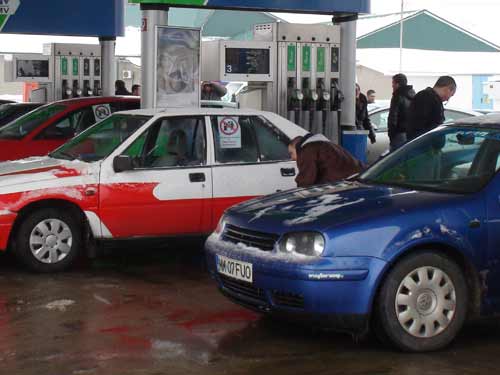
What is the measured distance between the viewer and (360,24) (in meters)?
48.4

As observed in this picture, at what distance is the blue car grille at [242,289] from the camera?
636 cm

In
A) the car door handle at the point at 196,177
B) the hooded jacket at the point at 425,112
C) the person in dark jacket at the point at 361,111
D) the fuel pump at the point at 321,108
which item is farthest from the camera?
the person in dark jacket at the point at 361,111

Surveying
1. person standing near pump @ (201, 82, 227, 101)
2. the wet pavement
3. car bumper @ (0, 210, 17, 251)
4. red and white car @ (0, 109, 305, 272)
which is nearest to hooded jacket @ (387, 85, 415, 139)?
red and white car @ (0, 109, 305, 272)

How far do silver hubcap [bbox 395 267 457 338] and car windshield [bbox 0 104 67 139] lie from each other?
7.69m

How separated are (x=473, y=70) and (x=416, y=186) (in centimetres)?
3566

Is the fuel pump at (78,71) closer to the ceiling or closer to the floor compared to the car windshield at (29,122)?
closer to the ceiling

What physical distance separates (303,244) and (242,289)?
594 mm

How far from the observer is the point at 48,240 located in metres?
9.08

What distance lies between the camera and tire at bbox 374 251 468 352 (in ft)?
20.1

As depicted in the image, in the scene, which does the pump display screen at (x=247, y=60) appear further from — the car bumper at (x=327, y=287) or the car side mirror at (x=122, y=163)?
the car bumper at (x=327, y=287)

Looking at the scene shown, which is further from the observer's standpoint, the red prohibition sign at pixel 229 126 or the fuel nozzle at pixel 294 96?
the fuel nozzle at pixel 294 96

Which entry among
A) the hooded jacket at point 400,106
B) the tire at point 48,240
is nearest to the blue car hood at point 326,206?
the tire at point 48,240

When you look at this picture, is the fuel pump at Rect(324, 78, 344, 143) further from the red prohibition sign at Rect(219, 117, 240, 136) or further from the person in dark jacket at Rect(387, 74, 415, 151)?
the red prohibition sign at Rect(219, 117, 240, 136)

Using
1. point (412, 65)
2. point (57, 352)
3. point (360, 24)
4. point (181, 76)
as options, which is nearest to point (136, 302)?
point (57, 352)
